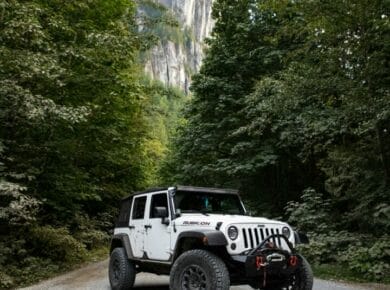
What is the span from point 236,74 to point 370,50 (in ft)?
32.2

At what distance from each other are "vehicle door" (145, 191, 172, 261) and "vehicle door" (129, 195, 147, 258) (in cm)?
21

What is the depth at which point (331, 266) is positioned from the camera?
10.6 m

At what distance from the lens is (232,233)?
6.18 metres

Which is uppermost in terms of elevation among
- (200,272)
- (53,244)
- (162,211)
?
(162,211)

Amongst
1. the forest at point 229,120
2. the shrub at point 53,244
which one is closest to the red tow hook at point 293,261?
the forest at point 229,120

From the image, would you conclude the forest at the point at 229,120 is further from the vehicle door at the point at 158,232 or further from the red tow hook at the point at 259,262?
the red tow hook at the point at 259,262

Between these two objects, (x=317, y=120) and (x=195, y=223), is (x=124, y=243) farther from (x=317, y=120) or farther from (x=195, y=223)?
(x=317, y=120)

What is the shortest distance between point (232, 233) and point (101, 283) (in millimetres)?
4854

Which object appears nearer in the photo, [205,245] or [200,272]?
[200,272]

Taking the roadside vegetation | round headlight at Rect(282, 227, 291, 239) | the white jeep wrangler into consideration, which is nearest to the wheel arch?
the white jeep wrangler

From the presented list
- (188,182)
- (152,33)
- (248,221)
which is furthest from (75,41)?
(188,182)

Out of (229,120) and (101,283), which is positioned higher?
(229,120)

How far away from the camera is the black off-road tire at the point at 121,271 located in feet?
26.6

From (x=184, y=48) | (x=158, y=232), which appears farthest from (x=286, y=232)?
(x=184, y=48)
